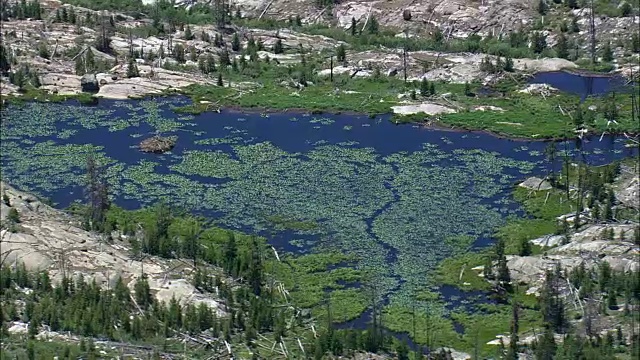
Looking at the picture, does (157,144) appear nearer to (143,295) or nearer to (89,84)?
(89,84)

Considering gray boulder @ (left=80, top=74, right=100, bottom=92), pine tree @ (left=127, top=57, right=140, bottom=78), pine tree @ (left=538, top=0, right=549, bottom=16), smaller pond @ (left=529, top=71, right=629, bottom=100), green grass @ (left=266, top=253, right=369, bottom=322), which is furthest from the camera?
pine tree @ (left=538, top=0, right=549, bottom=16)

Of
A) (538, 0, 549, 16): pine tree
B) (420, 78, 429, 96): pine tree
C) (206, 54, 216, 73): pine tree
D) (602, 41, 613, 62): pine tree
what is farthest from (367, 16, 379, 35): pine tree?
(602, 41, 613, 62): pine tree

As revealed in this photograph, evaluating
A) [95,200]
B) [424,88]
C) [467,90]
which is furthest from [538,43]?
[95,200]

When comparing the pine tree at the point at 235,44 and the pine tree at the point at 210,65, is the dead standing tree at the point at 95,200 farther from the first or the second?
the pine tree at the point at 235,44

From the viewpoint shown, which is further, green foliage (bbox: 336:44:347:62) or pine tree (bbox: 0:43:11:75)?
green foliage (bbox: 336:44:347:62)

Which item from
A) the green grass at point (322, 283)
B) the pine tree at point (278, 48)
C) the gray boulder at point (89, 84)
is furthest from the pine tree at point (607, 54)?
the green grass at point (322, 283)

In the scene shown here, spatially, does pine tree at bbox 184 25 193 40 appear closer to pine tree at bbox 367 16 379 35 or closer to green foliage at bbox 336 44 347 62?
green foliage at bbox 336 44 347 62
